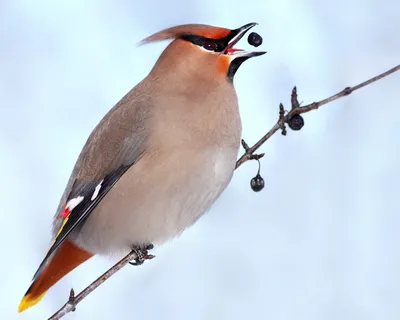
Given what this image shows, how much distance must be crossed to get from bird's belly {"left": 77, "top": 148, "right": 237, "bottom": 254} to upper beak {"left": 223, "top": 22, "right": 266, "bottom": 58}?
1.25 ft

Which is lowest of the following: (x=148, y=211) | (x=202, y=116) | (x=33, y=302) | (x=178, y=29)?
(x=33, y=302)

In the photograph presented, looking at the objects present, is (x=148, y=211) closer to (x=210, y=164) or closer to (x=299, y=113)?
(x=210, y=164)

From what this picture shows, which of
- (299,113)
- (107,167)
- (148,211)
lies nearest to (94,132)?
(107,167)

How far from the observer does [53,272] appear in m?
3.01

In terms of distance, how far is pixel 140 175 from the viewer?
2.81 meters

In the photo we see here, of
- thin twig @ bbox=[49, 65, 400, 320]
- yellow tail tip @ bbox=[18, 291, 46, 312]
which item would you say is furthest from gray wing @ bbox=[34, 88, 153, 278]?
thin twig @ bbox=[49, 65, 400, 320]

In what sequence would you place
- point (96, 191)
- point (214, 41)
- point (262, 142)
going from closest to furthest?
point (262, 142) → point (96, 191) → point (214, 41)

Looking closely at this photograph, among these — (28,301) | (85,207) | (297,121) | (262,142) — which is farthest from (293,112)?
(28,301)

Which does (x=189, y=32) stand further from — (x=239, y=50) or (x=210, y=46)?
(x=239, y=50)

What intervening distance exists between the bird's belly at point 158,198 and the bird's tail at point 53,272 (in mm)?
98

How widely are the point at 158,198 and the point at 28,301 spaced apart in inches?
29.3

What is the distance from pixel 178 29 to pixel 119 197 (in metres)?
0.73

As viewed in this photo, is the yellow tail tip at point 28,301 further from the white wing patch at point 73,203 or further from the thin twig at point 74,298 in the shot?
the thin twig at point 74,298

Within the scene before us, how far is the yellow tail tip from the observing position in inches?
119
